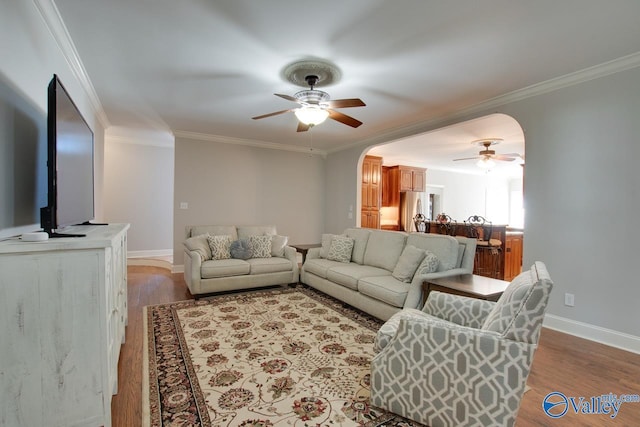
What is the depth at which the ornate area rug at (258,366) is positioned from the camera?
1779 mm

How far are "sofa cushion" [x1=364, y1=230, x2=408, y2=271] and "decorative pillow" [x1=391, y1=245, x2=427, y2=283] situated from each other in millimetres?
386

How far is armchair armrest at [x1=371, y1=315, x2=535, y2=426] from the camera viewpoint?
1.50m

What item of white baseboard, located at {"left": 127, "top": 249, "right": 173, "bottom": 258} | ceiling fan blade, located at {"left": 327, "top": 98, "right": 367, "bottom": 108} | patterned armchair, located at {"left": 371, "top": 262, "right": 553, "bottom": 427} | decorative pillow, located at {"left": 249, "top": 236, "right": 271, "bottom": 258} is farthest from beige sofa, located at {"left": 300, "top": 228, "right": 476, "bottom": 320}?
white baseboard, located at {"left": 127, "top": 249, "right": 173, "bottom": 258}

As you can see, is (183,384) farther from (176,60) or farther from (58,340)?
(176,60)

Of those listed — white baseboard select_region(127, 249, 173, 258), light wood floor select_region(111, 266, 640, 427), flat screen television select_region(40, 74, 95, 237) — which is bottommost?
light wood floor select_region(111, 266, 640, 427)

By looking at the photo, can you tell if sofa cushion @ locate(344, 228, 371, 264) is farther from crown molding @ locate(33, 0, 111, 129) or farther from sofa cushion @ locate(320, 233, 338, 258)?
crown molding @ locate(33, 0, 111, 129)

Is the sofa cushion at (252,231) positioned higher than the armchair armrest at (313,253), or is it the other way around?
the sofa cushion at (252,231)

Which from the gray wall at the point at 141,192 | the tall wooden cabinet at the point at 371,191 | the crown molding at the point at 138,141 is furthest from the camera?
the tall wooden cabinet at the point at 371,191

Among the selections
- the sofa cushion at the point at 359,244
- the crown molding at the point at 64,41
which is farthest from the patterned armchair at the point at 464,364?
the crown molding at the point at 64,41

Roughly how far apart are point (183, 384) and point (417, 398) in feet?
5.07

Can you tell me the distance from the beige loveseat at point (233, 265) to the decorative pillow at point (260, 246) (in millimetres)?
16

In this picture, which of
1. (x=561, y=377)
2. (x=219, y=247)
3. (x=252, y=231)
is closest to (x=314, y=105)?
(x=219, y=247)

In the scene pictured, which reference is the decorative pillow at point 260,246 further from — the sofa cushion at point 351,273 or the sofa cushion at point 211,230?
the sofa cushion at point 351,273

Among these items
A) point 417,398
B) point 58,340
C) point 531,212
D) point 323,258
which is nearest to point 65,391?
point 58,340
